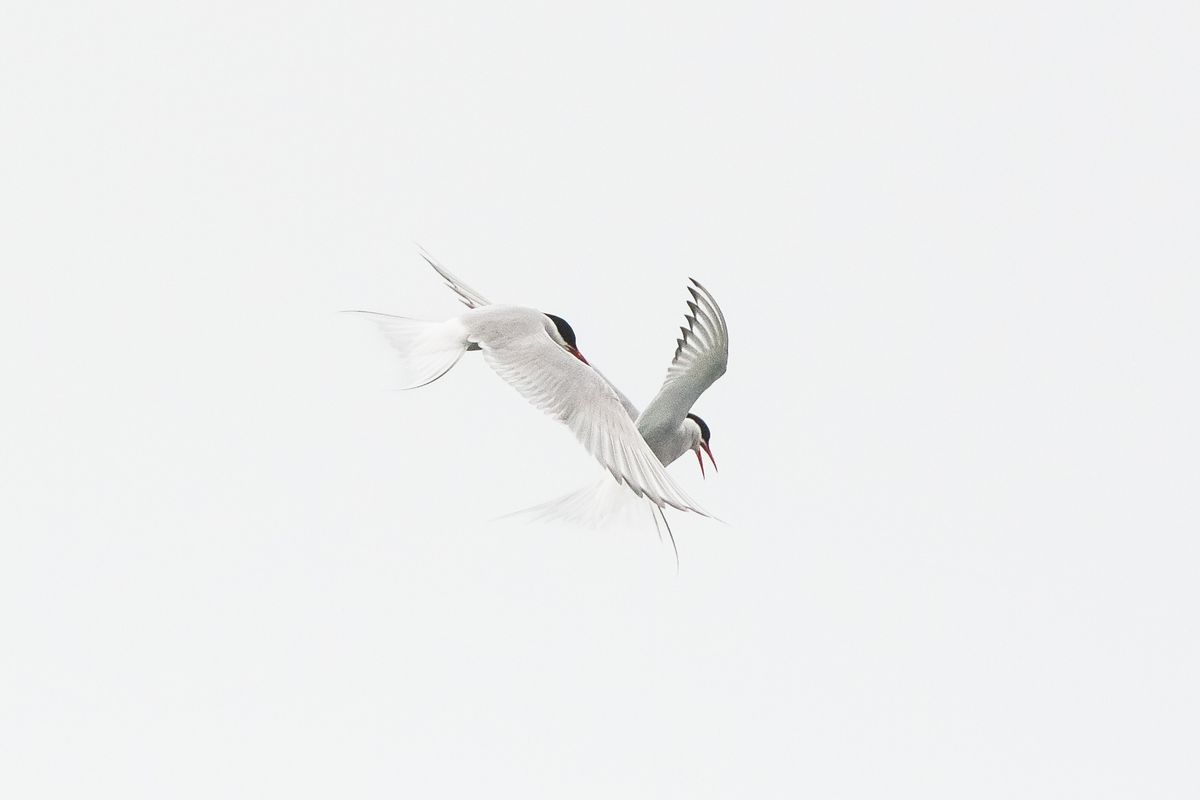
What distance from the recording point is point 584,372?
6.38 m

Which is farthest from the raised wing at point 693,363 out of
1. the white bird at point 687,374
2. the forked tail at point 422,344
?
the forked tail at point 422,344

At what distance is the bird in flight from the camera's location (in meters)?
6.09

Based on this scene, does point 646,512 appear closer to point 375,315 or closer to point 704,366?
point 704,366

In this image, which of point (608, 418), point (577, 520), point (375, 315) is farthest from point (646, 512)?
point (375, 315)

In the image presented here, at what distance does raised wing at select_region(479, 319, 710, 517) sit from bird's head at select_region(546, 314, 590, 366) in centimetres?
25

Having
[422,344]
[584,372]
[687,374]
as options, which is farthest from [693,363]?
[422,344]

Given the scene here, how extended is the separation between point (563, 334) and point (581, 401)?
0.84 metres

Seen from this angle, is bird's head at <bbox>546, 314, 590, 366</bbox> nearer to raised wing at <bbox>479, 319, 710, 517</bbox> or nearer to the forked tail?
raised wing at <bbox>479, 319, 710, 517</bbox>

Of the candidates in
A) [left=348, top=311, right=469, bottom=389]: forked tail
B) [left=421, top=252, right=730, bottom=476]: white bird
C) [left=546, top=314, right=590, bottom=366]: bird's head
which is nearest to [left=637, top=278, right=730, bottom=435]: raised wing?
[left=421, top=252, right=730, bottom=476]: white bird

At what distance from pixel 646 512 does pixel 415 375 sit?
1.16 m

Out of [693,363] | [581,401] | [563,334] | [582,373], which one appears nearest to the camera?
[581,401]

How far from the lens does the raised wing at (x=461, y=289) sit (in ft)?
24.1

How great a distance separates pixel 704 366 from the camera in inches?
266

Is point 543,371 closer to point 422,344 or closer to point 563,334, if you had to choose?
point 422,344
